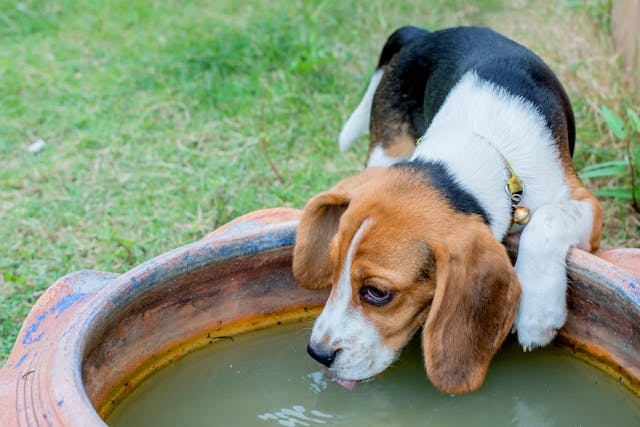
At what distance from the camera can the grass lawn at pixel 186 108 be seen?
4.38 metres

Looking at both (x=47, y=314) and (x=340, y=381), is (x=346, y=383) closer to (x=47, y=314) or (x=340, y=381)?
(x=340, y=381)

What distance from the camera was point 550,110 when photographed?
10.7 feet

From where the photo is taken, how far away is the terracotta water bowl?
2.25 metres

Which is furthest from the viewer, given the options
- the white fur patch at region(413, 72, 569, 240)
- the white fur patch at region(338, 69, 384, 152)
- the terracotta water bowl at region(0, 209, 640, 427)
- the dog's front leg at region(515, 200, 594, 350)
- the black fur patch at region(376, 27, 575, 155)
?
the white fur patch at region(338, 69, 384, 152)

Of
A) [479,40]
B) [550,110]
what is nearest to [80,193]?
[479,40]

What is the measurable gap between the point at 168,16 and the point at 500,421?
18.5 feet

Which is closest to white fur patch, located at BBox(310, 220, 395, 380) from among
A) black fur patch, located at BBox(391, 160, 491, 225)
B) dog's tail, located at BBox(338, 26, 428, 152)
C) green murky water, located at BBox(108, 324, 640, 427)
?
green murky water, located at BBox(108, 324, 640, 427)

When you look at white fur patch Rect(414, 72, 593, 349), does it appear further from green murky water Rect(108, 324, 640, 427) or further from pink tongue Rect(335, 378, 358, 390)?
pink tongue Rect(335, 378, 358, 390)

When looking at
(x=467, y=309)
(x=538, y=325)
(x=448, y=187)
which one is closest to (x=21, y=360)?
(x=467, y=309)

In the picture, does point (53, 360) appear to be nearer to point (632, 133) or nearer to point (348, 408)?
point (348, 408)

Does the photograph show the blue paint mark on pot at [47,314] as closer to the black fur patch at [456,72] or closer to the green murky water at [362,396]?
the green murky water at [362,396]

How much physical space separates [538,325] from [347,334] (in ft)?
2.09

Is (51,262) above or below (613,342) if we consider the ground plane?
below

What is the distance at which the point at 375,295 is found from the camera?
8.55 feet
